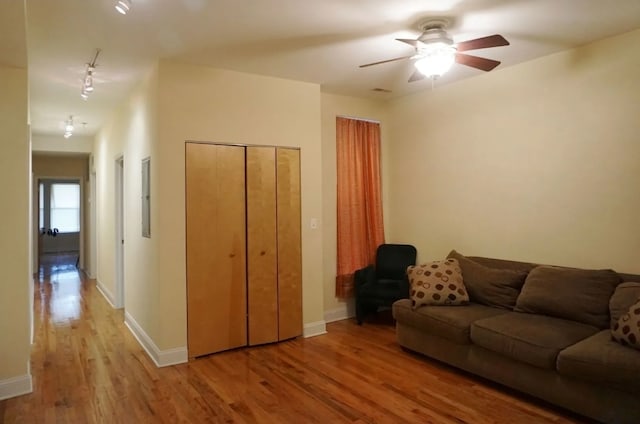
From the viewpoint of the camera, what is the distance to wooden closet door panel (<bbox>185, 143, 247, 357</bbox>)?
387 cm

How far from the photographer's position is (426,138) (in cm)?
498

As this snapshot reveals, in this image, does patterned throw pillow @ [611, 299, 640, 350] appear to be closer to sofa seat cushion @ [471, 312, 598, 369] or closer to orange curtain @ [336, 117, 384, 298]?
sofa seat cushion @ [471, 312, 598, 369]

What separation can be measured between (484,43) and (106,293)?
20.6 feet

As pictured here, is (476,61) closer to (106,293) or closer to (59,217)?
(106,293)

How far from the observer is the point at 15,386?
10.4 feet

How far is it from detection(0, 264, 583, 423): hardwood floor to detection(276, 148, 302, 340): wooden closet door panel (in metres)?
0.26

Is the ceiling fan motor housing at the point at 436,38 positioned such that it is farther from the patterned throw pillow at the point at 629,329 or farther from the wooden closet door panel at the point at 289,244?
the patterned throw pillow at the point at 629,329

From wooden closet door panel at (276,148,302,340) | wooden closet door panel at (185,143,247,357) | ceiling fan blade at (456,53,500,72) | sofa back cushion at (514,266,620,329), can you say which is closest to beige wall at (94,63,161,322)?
wooden closet door panel at (185,143,247,357)

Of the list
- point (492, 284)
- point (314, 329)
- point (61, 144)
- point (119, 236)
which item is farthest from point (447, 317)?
point (61, 144)

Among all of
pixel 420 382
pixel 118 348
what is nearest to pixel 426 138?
pixel 420 382

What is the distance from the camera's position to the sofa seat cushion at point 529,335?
2846mm

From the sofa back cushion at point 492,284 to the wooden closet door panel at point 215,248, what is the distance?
2211 millimetres

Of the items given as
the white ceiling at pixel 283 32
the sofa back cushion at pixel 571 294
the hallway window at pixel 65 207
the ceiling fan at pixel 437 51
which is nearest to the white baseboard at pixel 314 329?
the sofa back cushion at pixel 571 294

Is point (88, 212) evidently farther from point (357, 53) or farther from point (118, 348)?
point (357, 53)
